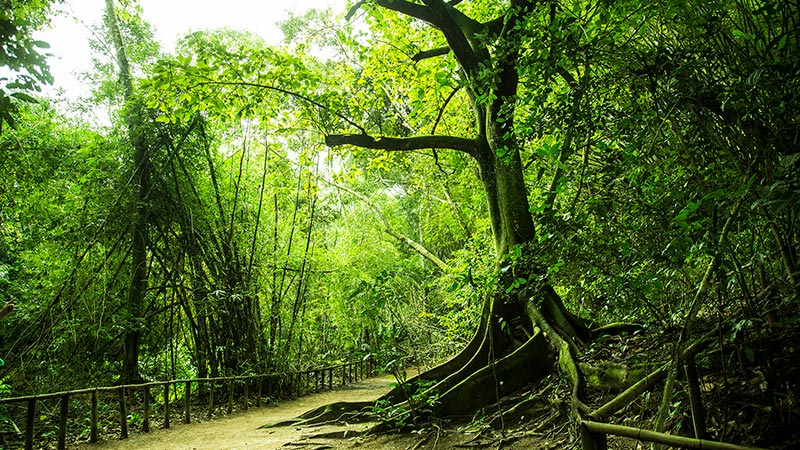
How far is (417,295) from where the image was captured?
491 inches

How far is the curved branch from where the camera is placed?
4.54 m

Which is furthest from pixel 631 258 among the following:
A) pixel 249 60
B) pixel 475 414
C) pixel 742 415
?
pixel 249 60

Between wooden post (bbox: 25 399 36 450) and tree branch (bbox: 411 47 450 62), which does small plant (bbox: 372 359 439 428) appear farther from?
tree branch (bbox: 411 47 450 62)

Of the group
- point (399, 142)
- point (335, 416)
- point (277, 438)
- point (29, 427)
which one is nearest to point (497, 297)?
point (399, 142)

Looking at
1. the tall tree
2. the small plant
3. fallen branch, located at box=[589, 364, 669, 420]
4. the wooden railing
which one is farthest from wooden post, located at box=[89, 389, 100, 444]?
fallen branch, located at box=[589, 364, 669, 420]

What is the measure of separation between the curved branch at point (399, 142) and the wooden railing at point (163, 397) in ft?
11.6

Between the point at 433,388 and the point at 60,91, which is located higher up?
the point at 60,91

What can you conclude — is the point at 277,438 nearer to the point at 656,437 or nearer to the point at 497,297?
the point at 497,297

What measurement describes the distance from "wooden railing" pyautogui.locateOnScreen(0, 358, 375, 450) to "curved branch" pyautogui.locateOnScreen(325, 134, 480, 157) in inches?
140

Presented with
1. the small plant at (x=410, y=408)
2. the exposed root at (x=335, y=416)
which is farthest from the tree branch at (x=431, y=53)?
the exposed root at (x=335, y=416)

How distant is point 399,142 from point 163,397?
6.86 metres

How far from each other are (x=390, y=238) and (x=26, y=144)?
1001 cm

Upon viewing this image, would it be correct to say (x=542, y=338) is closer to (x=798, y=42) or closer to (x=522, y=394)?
(x=522, y=394)

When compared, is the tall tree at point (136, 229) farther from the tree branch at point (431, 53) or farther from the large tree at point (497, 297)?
the tree branch at point (431, 53)
